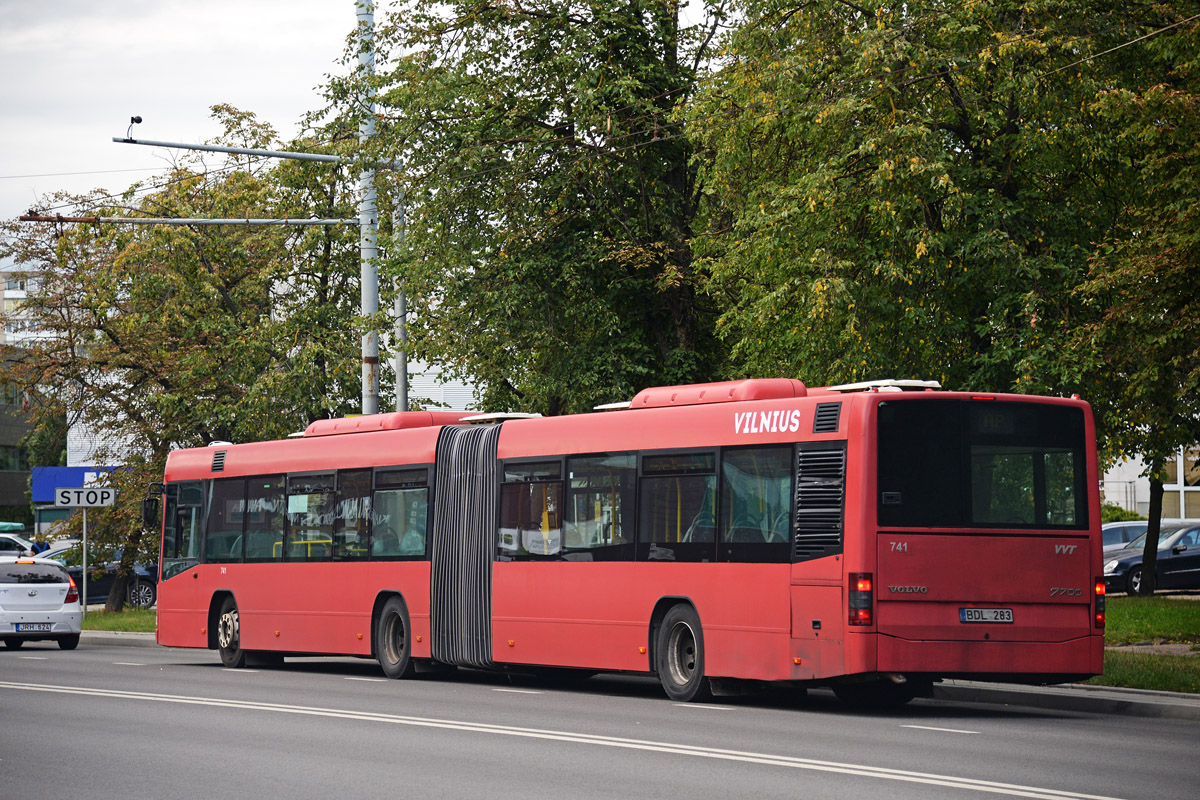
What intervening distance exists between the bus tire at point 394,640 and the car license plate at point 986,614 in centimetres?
776

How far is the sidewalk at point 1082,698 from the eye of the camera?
14.8m

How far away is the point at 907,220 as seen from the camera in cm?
2108

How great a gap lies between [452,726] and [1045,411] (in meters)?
5.93

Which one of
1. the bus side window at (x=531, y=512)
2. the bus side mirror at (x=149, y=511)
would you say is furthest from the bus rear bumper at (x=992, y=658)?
the bus side mirror at (x=149, y=511)

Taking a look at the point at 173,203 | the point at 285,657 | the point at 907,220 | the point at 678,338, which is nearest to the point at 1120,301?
the point at 907,220

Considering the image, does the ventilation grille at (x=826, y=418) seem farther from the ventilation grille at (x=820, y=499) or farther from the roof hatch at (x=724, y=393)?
the roof hatch at (x=724, y=393)

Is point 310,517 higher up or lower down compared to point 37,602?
higher up

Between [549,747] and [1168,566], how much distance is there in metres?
26.6

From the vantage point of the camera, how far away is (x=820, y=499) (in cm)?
1429

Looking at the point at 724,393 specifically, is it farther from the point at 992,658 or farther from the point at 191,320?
the point at 191,320

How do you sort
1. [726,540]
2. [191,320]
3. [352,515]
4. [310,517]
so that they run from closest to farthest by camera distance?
1. [726,540]
2. [352,515]
3. [310,517]
4. [191,320]

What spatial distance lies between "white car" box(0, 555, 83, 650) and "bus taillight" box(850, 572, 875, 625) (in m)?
17.6

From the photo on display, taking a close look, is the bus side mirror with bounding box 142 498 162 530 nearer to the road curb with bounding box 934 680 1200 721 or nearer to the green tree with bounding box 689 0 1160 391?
the green tree with bounding box 689 0 1160 391

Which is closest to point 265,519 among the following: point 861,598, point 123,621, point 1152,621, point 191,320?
point 861,598
